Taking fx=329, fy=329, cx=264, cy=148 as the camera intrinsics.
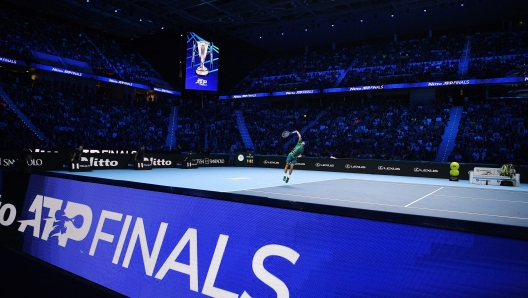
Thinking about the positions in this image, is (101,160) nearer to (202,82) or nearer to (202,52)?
(202,82)

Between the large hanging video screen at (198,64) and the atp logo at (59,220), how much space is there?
3039 cm

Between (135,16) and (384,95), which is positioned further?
(384,95)

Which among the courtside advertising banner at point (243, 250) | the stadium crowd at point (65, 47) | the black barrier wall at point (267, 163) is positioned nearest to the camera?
the courtside advertising banner at point (243, 250)

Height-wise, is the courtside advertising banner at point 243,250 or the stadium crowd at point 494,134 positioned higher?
the stadium crowd at point 494,134

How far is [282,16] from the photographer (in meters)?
33.0

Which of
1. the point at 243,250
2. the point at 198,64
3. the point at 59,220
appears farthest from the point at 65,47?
the point at 243,250

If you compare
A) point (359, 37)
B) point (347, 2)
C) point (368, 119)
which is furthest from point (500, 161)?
point (359, 37)

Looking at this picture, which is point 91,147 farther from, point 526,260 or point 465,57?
point 465,57

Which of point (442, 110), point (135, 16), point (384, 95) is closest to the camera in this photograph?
point (442, 110)

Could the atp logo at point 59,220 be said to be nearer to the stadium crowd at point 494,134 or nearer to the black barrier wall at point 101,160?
the black barrier wall at point 101,160

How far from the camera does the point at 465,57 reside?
102 feet

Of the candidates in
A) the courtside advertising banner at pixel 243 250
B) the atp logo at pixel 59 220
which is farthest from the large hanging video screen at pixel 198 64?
the courtside advertising banner at pixel 243 250

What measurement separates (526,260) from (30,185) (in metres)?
5.39

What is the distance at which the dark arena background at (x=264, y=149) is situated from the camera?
2.23 metres
